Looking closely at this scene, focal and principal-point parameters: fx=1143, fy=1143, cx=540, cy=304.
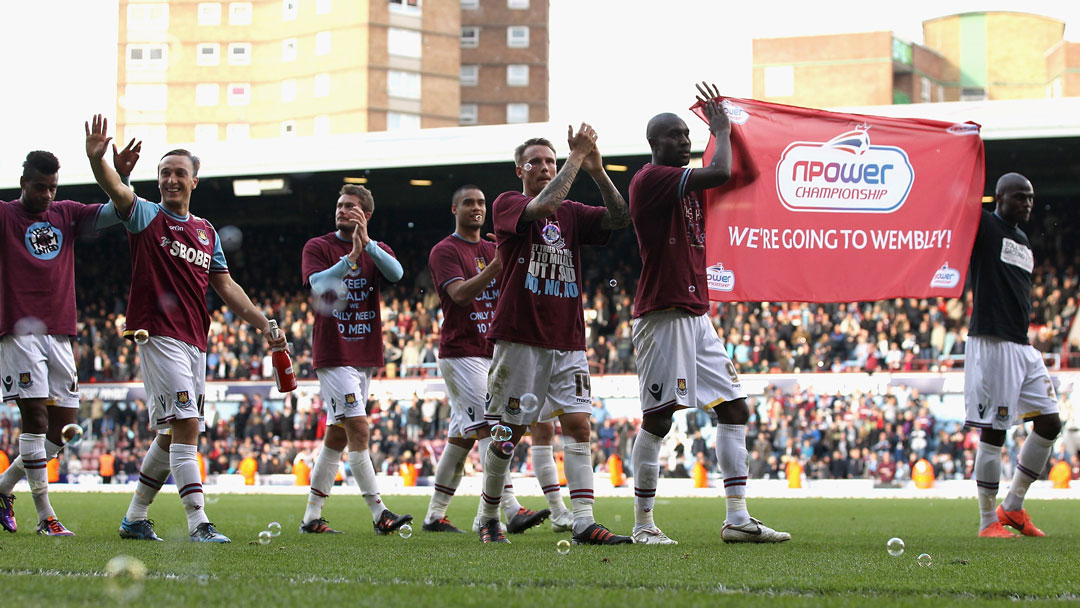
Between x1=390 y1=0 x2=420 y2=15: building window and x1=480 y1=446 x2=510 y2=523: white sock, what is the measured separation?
78.8m

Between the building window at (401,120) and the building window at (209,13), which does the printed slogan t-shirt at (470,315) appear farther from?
the building window at (209,13)

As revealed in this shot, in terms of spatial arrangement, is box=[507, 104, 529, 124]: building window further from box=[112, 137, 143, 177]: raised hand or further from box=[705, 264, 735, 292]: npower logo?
box=[112, 137, 143, 177]: raised hand

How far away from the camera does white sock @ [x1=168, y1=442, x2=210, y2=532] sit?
21.9ft

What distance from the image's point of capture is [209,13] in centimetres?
8862

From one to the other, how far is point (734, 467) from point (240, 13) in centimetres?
8845

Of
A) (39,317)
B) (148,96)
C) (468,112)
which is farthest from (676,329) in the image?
(148,96)

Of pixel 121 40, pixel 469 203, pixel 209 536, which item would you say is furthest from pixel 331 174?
pixel 121 40

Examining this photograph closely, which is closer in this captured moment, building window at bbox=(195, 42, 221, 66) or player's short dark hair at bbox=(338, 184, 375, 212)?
player's short dark hair at bbox=(338, 184, 375, 212)

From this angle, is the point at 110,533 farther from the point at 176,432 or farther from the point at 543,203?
the point at 543,203

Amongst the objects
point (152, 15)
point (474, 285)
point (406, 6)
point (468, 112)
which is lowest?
point (474, 285)

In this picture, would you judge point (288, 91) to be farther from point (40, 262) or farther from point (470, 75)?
point (40, 262)

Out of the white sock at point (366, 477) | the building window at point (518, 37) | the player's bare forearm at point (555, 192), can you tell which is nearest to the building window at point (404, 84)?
the building window at point (518, 37)

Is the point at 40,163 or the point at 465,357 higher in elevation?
the point at 40,163

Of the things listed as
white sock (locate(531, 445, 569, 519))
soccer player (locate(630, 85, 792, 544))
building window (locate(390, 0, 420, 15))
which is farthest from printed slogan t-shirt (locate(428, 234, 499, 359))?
building window (locate(390, 0, 420, 15))
